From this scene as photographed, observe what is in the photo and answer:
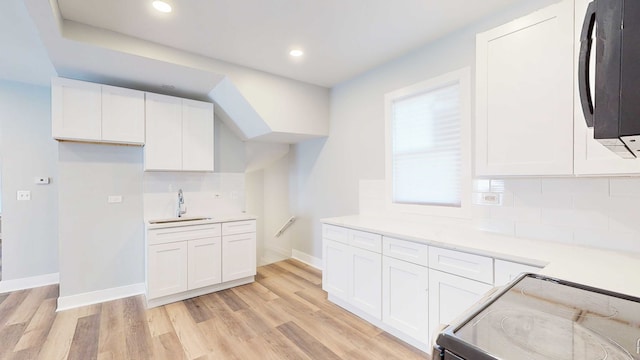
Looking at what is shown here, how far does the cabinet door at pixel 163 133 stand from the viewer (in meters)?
A: 3.15

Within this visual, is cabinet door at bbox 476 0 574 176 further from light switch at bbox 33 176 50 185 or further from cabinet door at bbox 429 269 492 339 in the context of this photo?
light switch at bbox 33 176 50 185

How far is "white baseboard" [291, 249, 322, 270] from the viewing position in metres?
4.16

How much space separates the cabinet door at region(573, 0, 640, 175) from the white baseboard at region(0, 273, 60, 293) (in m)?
5.50

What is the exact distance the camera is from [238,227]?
350 cm

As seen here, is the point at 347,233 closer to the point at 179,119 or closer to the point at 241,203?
the point at 241,203

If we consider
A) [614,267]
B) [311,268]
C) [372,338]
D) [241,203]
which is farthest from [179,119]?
[614,267]

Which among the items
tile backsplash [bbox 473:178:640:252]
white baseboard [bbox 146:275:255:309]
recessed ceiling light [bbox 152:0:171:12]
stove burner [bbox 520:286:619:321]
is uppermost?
recessed ceiling light [bbox 152:0:171:12]

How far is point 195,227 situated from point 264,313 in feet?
4.03

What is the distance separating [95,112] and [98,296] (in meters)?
1.99

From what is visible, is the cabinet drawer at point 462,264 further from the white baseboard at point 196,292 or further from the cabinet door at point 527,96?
the white baseboard at point 196,292

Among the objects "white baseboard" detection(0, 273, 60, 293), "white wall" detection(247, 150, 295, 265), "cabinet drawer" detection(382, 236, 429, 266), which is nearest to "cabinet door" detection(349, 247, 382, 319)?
"cabinet drawer" detection(382, 236, 429, 266)

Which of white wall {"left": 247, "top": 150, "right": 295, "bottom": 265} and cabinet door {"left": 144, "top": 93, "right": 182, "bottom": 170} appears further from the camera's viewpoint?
white wall {"left": 247, "top": 150, "right": 295, "bottom": 265}

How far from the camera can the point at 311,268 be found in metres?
4.18

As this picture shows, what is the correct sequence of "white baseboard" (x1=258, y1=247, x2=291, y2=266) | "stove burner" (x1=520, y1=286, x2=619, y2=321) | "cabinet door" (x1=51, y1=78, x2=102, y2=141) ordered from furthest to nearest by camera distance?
1. "white baseboard" (x1=258, y1=247, x2=291, y2=266)
2. "cabinet door" (x1=51, y1=78, x2=102, y2=141)
3. "stove burner" (x1=520, y1=286, x2=619, y2=321)
